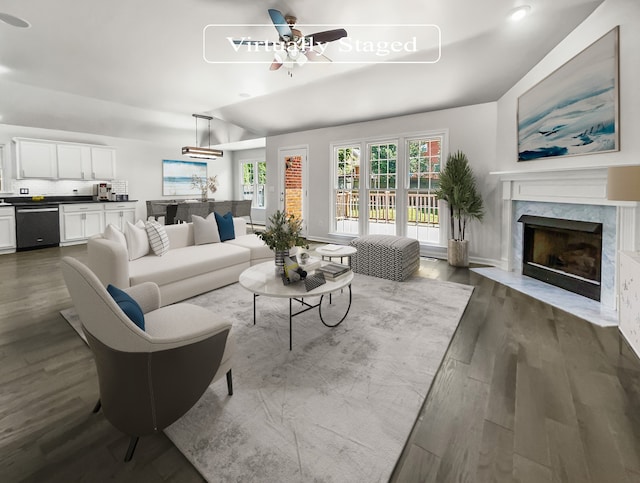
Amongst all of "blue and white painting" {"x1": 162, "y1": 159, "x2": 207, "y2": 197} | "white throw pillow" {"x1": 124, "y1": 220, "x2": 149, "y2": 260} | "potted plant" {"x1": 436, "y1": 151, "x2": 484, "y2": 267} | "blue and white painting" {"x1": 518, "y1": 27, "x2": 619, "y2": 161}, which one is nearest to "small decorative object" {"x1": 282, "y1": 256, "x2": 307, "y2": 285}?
"white throw pillow" {"x1": 124, "y1": 220, "x2": 149, "y2": 260}

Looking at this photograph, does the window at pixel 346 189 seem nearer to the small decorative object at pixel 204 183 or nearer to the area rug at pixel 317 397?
the area rug at pixel 317 397

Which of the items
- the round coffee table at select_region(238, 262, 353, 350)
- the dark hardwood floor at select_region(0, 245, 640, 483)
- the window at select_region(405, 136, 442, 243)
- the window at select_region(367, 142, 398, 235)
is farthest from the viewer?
the window at select_region(367, 142, 398, 235)

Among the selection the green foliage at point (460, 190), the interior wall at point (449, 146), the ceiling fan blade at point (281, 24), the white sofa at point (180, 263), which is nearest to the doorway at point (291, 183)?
the interior wall at point (449, 146)

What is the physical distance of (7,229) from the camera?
5.89 meters

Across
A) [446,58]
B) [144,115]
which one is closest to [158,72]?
[144,115]

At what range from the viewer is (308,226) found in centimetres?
771

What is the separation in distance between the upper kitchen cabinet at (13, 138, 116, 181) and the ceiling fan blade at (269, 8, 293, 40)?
6.26 metres

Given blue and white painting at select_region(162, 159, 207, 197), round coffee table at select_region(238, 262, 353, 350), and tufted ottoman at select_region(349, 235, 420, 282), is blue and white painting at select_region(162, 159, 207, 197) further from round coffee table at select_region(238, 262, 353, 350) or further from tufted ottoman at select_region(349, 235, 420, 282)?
round coffee table at select_region(238, 262, 353, 350)

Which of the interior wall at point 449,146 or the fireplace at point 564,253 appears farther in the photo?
the interior wall at point 449,146

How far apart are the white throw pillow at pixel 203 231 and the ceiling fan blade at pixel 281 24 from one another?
239 centimetres

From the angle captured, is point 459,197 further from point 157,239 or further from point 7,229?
point 7,229

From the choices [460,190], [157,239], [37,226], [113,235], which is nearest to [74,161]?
[37,226]

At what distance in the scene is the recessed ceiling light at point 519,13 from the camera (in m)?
3.05

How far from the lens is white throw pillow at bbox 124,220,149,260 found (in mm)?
3514
